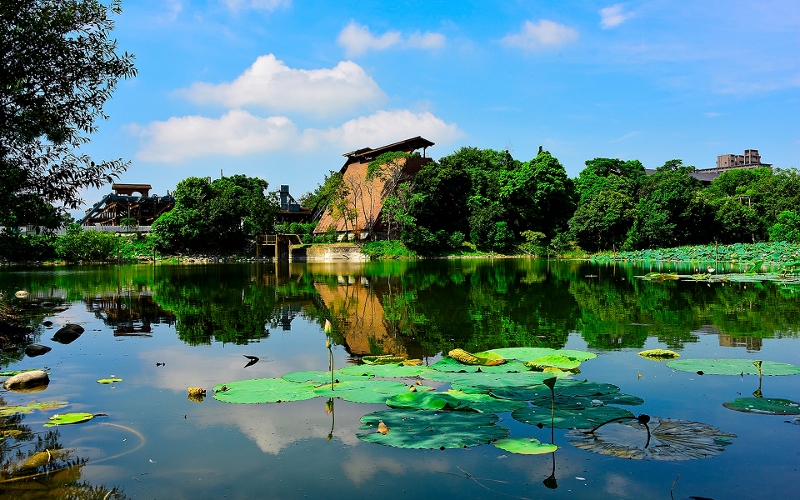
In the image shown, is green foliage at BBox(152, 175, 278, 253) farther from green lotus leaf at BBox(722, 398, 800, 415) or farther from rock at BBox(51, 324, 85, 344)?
green lotus leaf at BBox(722, 398, 800, 415)

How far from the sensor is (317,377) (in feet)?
21.1

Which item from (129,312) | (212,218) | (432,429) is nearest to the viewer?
(432,429)

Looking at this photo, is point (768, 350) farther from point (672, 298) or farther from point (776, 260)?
point (776, 260)

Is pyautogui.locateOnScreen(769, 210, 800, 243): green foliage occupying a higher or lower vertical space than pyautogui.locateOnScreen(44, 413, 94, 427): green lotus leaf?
higher

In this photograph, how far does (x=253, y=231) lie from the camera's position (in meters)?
50.8

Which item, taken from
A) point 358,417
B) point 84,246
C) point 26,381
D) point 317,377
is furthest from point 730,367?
point 84,246

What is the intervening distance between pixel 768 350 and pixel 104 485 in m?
8.37

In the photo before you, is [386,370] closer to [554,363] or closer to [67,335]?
[554,363]

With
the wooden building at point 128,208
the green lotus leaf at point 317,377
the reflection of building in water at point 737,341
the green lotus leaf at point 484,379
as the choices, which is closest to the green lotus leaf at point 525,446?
the green lotus leaf at point 484,379

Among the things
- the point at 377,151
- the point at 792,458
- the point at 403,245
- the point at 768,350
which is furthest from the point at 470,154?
the point at 792,458

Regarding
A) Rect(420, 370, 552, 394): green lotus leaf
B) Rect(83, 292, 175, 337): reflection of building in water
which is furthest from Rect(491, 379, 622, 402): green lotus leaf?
Rect(83, 292, 175, 337): reflection of building in water

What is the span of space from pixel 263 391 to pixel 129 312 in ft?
32.2

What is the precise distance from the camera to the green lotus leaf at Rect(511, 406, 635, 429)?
4.66 meters

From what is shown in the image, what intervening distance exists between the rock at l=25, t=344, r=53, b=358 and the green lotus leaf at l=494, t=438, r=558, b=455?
25.1 feet
